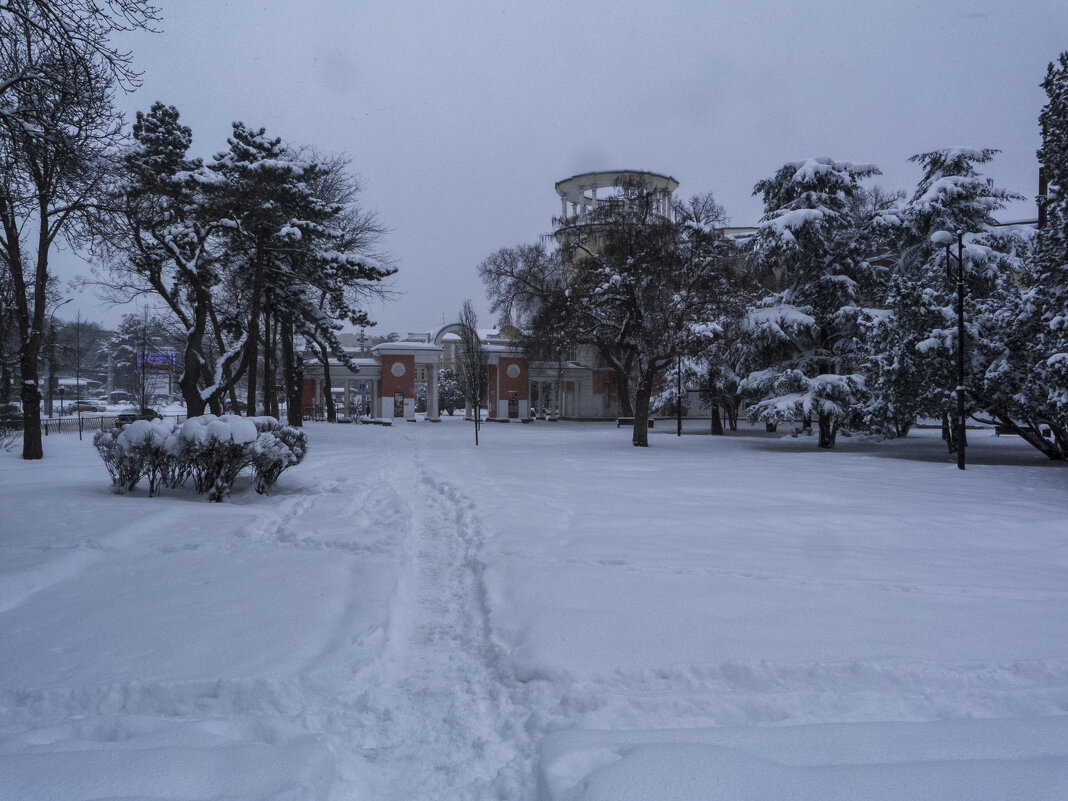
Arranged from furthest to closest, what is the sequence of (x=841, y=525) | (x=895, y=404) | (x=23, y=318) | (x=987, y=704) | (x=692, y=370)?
(x=692, y=370) → (x=895, y=404) → (x=23, y=318) → (x=841, y=525) → (x=987, y=704)

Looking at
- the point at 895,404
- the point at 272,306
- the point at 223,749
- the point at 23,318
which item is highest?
the point at 272,306

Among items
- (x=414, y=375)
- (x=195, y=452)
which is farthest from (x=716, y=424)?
(x=195, y=452)

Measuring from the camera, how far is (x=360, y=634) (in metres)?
4.12

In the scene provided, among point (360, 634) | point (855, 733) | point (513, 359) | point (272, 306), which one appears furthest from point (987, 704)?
point (513, 359)

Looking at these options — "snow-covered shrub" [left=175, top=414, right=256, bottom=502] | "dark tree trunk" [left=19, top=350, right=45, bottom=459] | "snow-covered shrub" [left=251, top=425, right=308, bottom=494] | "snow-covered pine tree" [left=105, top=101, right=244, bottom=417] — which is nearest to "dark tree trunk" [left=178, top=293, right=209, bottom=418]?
"snow-covered pine tree" [left=105, top=101, right=244, bottom=417]

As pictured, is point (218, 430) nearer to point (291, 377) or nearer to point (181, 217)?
point (181, 217)

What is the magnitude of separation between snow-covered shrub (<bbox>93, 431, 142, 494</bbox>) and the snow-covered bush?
0.05 feet

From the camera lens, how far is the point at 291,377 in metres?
28.7

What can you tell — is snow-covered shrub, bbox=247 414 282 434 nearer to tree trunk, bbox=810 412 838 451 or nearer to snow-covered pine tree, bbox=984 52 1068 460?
snow-covered pine tree, bbox=984 52 1068 460

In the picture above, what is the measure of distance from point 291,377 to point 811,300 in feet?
70.6

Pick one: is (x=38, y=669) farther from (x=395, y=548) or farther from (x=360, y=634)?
(x=395, y=548)

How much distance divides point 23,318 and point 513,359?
27.1 m

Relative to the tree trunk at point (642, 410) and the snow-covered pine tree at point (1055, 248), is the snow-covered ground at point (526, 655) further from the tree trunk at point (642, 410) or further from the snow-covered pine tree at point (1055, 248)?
the tree trunk at point (642, 410)

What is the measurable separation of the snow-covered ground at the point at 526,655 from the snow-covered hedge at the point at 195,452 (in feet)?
2.58
